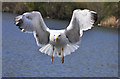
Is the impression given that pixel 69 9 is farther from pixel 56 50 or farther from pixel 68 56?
pixel 56 50

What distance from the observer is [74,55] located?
1698cm

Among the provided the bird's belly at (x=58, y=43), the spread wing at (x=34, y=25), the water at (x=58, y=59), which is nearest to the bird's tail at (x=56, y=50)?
the spread wing at (x=34, y=25)

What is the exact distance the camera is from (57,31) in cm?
742

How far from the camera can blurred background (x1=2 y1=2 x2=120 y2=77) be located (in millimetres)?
14344

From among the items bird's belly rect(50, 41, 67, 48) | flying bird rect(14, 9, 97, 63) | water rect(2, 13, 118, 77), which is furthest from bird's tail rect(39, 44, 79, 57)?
water rect(2, 13, 118, 77)

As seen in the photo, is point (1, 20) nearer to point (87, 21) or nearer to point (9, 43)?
point (9, 43)

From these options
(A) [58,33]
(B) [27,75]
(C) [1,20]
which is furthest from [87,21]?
(C) [1,20]

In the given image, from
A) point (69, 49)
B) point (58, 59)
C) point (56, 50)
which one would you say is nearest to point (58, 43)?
point (56, 50)

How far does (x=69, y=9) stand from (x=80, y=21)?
1596 cm

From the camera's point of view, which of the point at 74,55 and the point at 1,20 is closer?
the point at 74,55

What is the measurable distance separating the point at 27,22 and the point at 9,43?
10.9 metres

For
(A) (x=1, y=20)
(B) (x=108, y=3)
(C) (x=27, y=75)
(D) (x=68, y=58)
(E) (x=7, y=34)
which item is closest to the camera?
(C) (x=27, y=75)

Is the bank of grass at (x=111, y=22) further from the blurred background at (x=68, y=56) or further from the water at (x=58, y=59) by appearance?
the water at (x=58, y=59)

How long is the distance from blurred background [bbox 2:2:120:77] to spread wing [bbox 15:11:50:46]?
574 cm
